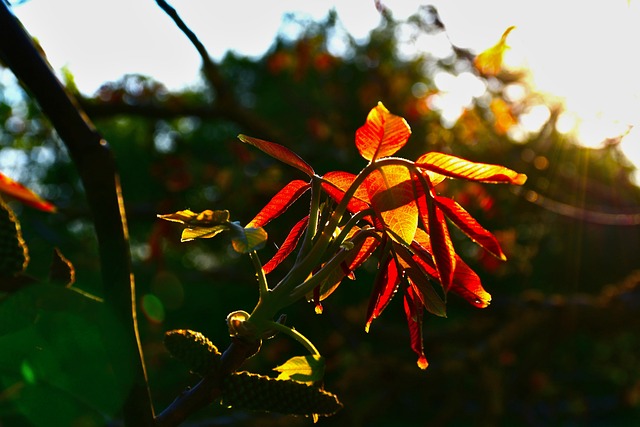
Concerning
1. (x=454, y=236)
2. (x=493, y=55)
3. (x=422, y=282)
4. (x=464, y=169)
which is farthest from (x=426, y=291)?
(x=454, y=236)

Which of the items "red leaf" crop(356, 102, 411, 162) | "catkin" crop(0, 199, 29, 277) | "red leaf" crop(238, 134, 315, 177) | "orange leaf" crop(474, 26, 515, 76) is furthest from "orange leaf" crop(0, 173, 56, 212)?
"orange leaf" crop(474, 26, 515, 76)

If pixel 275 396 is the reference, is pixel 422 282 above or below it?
above

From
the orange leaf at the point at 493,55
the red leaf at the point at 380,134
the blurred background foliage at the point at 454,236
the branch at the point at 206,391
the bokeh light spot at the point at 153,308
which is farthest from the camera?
the blurred background foliage at the point at 454,236

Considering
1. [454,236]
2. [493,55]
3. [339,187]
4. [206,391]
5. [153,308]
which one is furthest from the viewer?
[454,236]

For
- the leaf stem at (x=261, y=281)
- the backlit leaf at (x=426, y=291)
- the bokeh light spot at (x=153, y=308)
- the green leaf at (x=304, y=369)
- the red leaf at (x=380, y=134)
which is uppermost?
the bokeh light spot at (x=153, y=308)

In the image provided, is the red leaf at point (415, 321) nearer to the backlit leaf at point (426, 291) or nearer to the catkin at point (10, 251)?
the backlit leaf at point (426, 291)

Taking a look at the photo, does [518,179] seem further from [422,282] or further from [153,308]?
[153,308]

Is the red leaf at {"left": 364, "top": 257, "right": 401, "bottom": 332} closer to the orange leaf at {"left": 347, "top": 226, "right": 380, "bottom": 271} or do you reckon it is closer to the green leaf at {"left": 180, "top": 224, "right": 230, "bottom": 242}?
the orange leaf at {"left": 347, "top": 226, "right": 380, "bottom": 271}

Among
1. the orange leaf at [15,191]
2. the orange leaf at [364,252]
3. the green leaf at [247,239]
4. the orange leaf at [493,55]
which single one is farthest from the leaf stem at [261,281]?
the orange leaf at [493,55]
